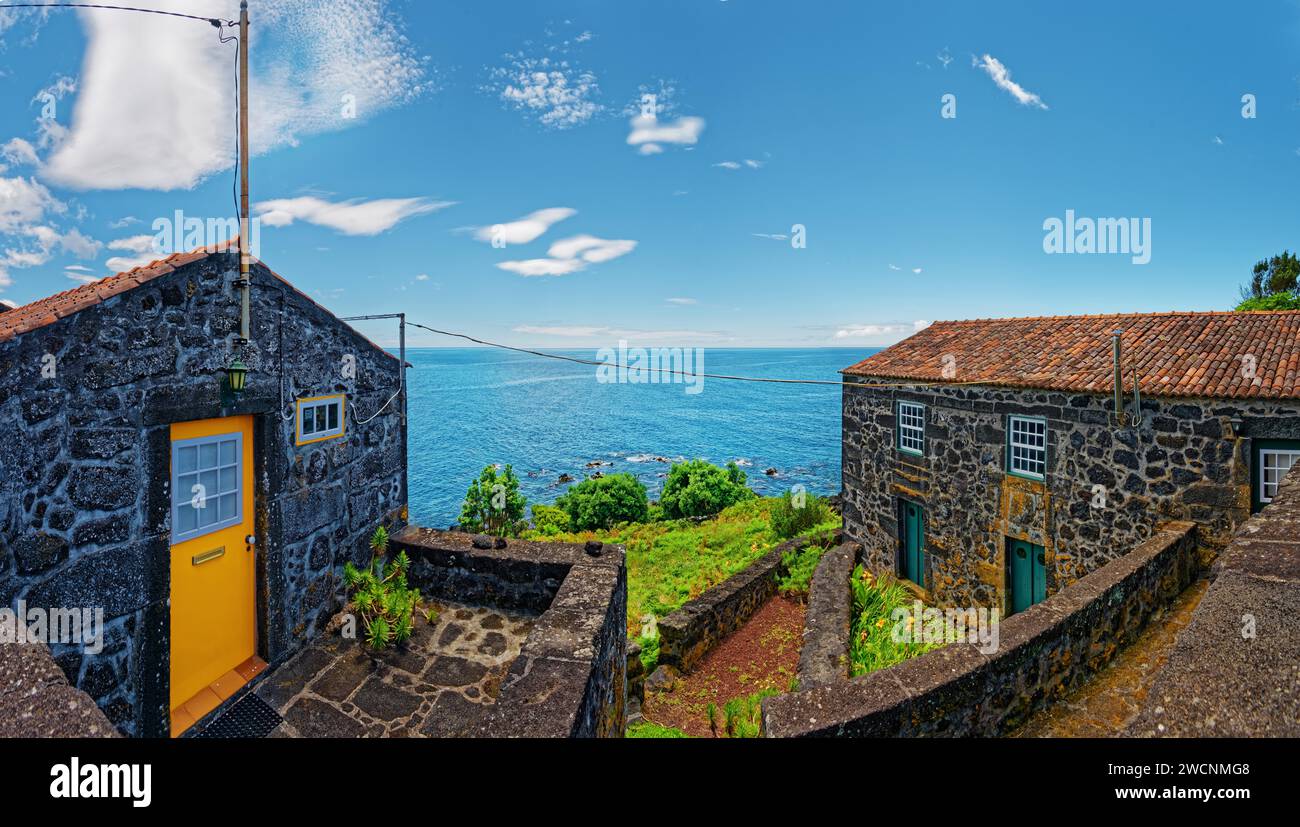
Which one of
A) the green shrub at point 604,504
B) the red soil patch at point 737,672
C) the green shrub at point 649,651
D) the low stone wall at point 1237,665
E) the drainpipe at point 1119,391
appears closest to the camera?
the low stone wall at point 1237,665

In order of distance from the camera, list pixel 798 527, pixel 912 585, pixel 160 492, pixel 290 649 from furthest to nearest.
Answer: pixel 798 527 → pixel 912 585 → pixel 290 649 → pixel 160 492

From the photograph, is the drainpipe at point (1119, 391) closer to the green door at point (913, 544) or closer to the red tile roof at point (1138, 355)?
the red tile roof at point (1138, 355)

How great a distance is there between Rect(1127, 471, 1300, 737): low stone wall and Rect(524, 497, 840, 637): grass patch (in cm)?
861

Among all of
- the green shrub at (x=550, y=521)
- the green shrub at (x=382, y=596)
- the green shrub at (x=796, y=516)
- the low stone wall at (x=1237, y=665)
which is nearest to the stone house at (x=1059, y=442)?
the green shrub at (x=796, y=516)

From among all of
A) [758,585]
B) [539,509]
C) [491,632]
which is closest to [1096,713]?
[491,632]

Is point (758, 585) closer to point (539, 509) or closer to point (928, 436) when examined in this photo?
point (928, 436)

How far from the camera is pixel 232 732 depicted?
5.26m

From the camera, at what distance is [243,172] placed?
229 inches

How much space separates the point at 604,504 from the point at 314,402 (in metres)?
20.1

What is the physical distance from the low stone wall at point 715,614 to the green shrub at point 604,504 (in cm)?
1317

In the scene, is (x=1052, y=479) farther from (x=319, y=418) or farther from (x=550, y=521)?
(x=550, y=521)

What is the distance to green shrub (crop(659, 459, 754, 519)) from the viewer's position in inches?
1117

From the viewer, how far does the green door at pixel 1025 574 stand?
11.5 m

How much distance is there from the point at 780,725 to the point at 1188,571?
8.67 meters
